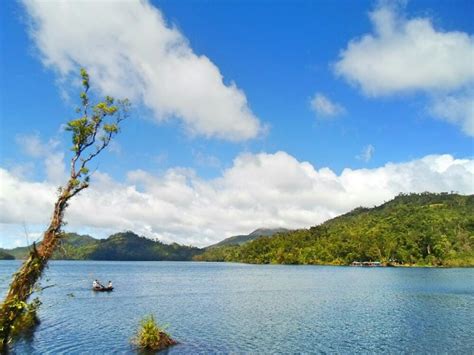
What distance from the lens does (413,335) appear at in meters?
46.2

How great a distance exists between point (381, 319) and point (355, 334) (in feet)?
38.2

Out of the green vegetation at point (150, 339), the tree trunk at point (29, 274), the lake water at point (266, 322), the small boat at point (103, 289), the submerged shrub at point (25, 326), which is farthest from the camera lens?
the small boat at point (103, 289)

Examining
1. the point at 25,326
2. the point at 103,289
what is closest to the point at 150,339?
the point at 25,326

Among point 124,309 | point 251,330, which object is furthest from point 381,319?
point 124,309

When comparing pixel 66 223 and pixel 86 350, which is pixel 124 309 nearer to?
pixel 86 350

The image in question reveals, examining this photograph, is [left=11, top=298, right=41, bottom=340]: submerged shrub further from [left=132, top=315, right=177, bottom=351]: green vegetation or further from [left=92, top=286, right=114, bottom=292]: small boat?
[left=92, top=286, right=114, bottom=292]: small boat

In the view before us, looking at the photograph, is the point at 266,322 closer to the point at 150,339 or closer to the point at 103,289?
the point at 150,339

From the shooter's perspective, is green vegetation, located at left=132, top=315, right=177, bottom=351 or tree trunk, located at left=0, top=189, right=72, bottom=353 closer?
tree trunk, located at left=0, top=189, right=72, bottom=353

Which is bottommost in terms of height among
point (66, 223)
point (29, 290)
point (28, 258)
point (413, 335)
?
point (413, 335)

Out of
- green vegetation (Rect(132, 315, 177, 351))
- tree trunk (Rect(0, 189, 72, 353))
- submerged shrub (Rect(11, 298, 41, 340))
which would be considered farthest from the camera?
submerged shrub (Rect(11, 298, 41, 340))

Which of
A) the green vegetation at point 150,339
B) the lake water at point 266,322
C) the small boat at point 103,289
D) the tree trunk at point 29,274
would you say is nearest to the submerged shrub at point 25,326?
the lake water at point 266,322

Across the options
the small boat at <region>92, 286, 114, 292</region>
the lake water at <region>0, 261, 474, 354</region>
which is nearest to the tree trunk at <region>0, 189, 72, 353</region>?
the lake water at <region>0, 261, 474, 354</region>

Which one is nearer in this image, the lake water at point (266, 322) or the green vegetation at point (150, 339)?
the green vegetation at point (150, 339)

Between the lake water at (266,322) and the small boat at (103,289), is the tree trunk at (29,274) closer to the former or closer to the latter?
the lake water at (266,322)
